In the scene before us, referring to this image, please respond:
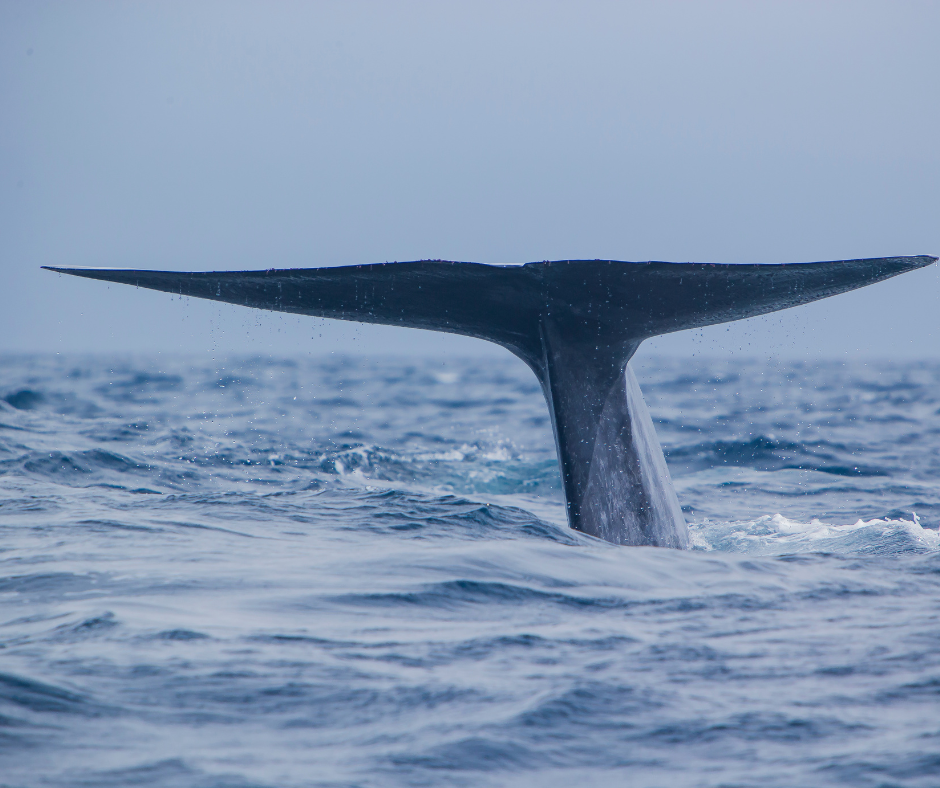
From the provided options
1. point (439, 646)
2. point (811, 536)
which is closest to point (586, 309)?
point (439, 646)

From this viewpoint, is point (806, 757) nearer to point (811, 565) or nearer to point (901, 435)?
point (811, 565)

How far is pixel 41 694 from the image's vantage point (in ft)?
11.2

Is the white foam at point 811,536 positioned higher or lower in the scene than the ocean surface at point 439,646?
lower

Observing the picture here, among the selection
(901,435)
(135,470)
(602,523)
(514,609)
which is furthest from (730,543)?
(901,435)

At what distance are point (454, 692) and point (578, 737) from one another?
52cm

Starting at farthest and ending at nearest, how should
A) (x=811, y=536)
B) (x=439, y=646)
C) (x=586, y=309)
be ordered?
(x=811, y=536) < (x=586, y=309) < (x=439, y=646)

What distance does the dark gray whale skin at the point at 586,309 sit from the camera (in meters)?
5.21

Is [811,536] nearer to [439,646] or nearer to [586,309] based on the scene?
[586,309]

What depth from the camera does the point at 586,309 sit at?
19.5 ft

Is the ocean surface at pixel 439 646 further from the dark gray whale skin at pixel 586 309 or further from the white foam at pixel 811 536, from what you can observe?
the dark gray whale skin at pixel 586 309

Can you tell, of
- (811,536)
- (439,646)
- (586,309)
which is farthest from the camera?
(811,536)

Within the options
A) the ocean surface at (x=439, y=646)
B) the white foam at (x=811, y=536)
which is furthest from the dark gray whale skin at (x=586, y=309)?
the white foam at (x=811, y=536)

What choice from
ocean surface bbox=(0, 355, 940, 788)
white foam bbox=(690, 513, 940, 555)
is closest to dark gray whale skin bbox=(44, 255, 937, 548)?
ocean surface bbox=(0, 355, 940, 788)

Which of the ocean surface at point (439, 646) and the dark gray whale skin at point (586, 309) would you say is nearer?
the ocean surface at point (439, 646)
